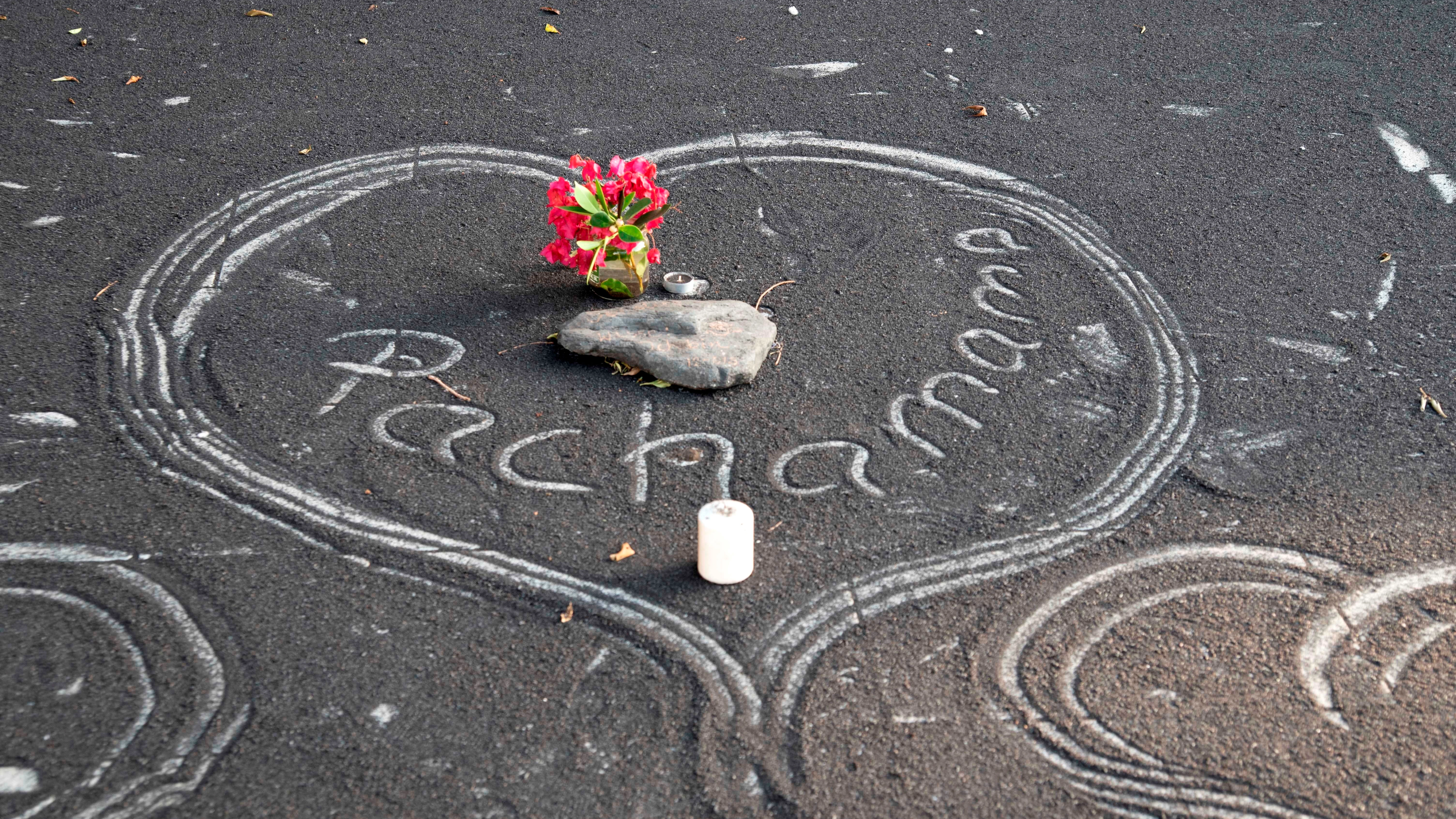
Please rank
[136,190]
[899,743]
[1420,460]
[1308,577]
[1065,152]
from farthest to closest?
[1065,152] → [136,190] → [1420,460] → [1308,577] → [899,743]

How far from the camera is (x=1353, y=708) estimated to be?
2398 mm

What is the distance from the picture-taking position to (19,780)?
2.17m

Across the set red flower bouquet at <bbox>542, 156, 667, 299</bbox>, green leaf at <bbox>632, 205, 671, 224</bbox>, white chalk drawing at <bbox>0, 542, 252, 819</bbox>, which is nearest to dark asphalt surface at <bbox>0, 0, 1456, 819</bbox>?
white chalk drawing at <bbox>0, 542, 252, 819</bbox>

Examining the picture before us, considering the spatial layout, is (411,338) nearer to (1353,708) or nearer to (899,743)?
(899,743)

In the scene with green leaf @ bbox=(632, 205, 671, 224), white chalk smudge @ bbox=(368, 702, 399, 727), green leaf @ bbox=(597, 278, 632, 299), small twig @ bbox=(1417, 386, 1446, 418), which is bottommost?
small twig @ bbox=(1417, 386, 1446, 418)

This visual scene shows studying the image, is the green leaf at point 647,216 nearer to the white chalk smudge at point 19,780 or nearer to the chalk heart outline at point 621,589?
the chalk heart outline at point 621,589

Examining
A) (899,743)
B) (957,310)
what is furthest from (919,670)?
(957,310)

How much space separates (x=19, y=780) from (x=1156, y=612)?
8.23 ft

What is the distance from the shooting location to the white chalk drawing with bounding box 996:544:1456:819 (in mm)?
2223

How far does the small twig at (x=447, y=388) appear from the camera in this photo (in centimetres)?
328

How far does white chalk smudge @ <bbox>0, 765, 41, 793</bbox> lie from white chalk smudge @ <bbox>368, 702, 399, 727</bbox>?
2.09 ft

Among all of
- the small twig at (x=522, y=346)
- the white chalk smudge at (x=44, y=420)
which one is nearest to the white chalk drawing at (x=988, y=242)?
the small twig at (x=522, y=346)

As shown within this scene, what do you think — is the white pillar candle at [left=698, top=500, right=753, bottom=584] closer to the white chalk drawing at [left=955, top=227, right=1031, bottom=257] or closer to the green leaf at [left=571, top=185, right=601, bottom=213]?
the green leaf at [left=571, top=185, right=601, bottom=213]

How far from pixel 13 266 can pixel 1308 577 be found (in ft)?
13.5
